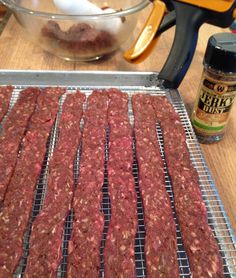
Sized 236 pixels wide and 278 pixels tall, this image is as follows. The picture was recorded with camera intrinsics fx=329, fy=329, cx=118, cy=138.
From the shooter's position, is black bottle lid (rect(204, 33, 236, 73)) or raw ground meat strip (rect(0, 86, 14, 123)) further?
raw ground meat strip (rect(0, 86, 14, 123))

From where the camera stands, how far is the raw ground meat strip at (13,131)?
3.30 ft

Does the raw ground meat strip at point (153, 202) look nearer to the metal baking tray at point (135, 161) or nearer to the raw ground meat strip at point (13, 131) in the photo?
the metal baking tray at point (135, 161)

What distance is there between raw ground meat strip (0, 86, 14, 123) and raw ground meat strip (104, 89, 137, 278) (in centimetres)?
39

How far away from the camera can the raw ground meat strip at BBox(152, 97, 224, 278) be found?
80 cm

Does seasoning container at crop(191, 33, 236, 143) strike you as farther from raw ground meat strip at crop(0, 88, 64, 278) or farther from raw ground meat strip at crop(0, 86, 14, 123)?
raw ground meat strip at crop(0, 86, 14, 123)

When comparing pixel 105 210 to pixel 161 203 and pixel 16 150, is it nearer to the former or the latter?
pixel 161 203

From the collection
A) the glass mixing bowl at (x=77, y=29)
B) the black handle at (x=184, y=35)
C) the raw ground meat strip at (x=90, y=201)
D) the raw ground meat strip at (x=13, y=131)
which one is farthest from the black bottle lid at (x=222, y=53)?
the raw ground meat strip at (x=13, y=131)

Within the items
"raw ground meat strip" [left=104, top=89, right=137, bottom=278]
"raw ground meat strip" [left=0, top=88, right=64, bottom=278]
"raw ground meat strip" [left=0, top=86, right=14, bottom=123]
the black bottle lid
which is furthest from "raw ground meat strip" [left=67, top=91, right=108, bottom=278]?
the black bottle lid

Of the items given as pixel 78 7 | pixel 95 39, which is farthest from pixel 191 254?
pixel 78 7

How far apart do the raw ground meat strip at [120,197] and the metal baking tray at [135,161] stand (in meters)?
0.03

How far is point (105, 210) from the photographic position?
3.12 ft

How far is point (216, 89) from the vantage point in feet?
3.40

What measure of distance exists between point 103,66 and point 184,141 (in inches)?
25.6

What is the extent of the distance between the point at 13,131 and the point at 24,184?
0.82 ft
